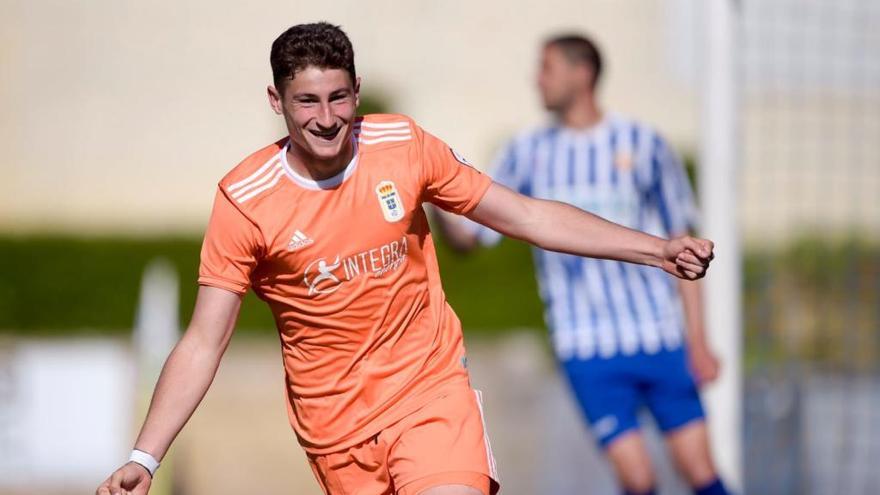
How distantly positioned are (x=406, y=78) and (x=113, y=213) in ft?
20.3

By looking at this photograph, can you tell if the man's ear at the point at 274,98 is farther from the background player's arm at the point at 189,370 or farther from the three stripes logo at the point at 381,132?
the background player's arm at the point at 189,370

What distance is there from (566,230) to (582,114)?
2.65 m

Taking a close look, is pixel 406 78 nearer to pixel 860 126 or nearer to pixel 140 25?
pixel 140 25

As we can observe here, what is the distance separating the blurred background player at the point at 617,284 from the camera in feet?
22.8

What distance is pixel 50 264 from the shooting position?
20.9 metres

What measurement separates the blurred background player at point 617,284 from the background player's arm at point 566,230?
2.24 m

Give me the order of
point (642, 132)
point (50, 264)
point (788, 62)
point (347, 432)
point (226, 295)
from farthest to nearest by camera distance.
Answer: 1. point (50, 264)
2. point (788, 62)
3. point (642, 132)
4. point (347, 432)
5. point (226, 295)

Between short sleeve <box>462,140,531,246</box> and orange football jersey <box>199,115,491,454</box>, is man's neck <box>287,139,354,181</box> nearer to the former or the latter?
orange football jersey <box>199,115,491,454</box>

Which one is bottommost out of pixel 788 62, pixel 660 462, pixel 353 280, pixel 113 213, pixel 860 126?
pixel 113 213

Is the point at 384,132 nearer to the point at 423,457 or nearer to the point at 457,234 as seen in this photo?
the point at 423,457

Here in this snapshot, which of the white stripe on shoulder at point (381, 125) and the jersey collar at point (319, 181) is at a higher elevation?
the white stripe on shoulder at point (381, 125)

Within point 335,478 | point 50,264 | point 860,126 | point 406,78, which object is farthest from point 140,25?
point 335,478

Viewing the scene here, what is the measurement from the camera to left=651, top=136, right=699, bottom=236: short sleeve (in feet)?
22.9

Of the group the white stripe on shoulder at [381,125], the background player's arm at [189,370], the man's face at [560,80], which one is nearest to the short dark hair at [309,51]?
the white stripe on shoulder at [381,125]
